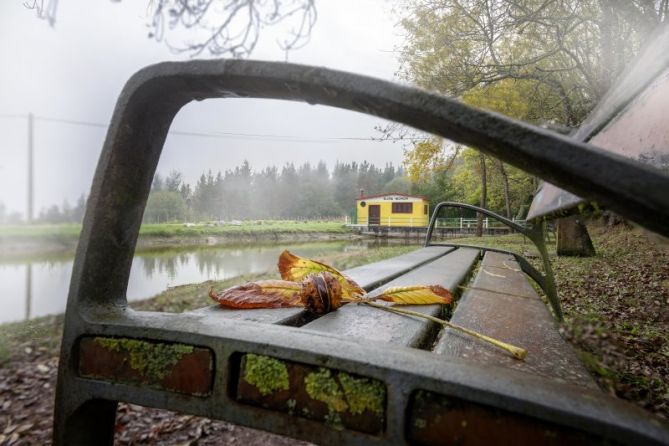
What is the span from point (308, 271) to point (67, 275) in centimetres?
1087

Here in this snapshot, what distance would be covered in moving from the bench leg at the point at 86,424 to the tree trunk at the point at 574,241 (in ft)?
29.0

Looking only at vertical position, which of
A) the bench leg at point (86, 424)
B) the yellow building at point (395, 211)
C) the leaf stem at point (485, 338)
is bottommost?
the bench leg at point (86, 424)

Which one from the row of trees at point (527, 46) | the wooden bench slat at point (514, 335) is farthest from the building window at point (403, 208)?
the wooden bench slat at point (514, 335)

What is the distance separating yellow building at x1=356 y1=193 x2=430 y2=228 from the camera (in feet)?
118

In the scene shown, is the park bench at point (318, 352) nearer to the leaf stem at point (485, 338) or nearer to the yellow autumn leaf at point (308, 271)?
the leaf stem at point (485, 338)

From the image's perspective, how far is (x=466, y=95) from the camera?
302 inches

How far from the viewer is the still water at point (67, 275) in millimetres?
6780

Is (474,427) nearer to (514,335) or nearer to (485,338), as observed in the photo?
(485,338)

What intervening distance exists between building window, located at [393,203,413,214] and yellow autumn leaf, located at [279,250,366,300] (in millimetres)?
35830

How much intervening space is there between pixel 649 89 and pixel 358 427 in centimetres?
88

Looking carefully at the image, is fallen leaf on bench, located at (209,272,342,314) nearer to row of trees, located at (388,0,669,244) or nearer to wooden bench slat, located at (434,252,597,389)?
wooden bench slat, located at (434,252,597,389)

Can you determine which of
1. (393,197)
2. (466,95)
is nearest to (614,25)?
(466,95)

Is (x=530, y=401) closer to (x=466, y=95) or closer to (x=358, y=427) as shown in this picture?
(x=358, y=427)

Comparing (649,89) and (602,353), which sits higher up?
(649,89)
